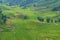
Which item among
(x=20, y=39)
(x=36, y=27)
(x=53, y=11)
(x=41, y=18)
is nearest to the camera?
(x=20, y=39)

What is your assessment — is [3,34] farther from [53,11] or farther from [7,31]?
[53,11]

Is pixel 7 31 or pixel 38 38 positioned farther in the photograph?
pixel 7 31

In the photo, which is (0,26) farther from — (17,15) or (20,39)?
(17,15)

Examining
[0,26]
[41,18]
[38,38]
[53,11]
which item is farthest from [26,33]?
[53,11]

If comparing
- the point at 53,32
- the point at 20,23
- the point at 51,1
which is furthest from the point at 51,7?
the point at 53,32

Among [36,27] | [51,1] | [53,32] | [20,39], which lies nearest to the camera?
[20,39]

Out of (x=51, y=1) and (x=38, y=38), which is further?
(x=51, y=1)

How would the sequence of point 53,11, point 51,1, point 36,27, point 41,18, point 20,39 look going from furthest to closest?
point 51,1
point 53,11
point 41,18
point 36,27
point 20,39

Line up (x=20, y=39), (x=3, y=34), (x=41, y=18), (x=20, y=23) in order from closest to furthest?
1. (x=20, y=39)
2. (x=3, y=34)
3. (x=20, y=23)
4. (x=41, y=18)
